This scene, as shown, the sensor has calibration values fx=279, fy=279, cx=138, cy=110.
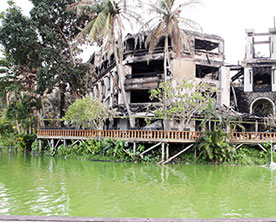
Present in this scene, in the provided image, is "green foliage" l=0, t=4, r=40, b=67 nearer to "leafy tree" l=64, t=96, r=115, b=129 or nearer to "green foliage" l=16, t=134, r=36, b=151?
"green foliage" l=16, t=134, r=36, b=151

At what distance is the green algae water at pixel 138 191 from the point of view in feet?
26.8

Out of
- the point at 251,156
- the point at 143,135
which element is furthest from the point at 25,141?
the point at 251,156

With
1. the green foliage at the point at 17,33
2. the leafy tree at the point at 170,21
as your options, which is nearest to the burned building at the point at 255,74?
the leafy tree at the point at 170,21

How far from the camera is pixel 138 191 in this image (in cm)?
1071

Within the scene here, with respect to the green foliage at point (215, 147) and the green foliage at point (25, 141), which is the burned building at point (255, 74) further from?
the green foliage at point (25, 141)

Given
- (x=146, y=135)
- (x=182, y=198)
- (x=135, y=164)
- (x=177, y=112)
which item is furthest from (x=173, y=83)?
(x=182, y=198)

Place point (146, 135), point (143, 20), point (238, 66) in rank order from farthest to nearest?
1. point (238, 66)
2. point (143, 20)
3. point (146, 135)

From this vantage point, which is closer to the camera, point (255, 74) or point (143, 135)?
point (143, 135)

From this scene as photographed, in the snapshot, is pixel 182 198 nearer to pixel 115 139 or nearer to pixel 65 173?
pixel 65 173

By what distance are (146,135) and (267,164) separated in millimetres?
7917

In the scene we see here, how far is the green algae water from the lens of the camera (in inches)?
321

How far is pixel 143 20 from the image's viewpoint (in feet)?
65.7

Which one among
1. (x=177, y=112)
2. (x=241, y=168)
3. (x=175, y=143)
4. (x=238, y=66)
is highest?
(x=238, y=66)

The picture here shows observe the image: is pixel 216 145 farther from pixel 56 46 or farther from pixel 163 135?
pixel 56 46
